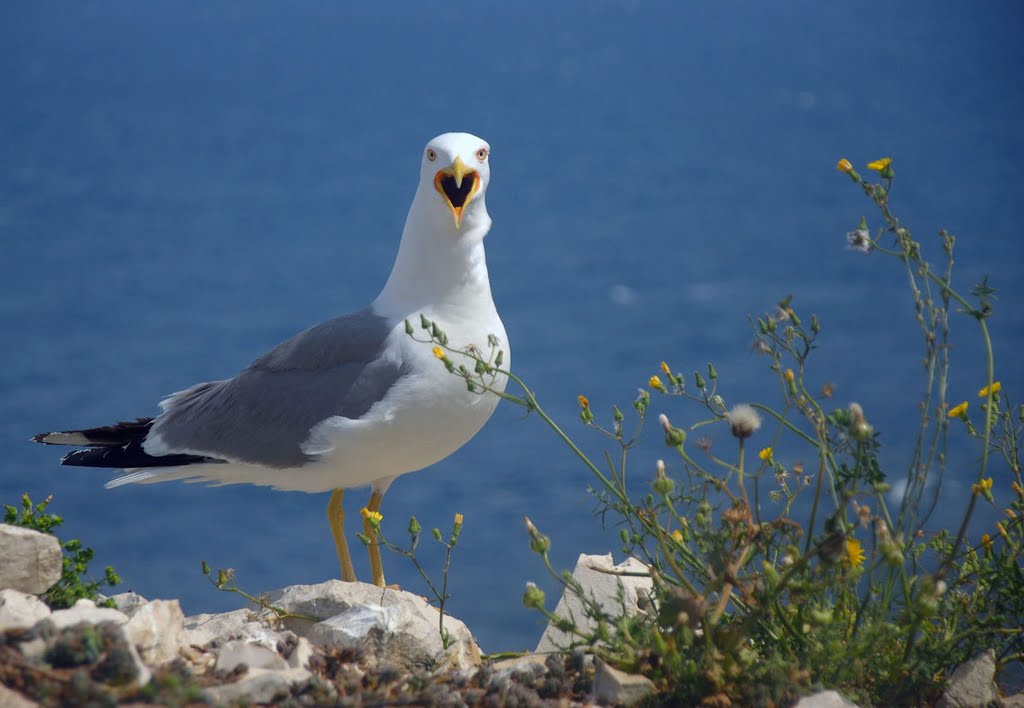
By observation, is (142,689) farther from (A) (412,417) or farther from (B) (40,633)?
(A) (412,417)

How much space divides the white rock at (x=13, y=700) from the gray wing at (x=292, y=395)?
140cm

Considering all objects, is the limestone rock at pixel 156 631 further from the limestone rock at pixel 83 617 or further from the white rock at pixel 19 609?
the white rock at pixel 19 609

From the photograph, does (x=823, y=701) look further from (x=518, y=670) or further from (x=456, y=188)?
(x=456, y=188)

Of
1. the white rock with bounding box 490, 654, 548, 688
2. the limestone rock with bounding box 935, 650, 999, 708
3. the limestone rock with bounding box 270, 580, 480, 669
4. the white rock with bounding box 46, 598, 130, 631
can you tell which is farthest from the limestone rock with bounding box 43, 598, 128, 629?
the limestone rock with bounding box 935, 650, 999, 708

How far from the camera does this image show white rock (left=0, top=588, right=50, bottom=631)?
6.86 ft

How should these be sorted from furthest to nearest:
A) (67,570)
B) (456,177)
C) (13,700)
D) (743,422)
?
(456,177) < (67,570) < (743,422) < (13,700)

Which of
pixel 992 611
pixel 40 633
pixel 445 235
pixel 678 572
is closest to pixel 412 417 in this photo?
pixel 445 235

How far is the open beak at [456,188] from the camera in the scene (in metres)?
2.99

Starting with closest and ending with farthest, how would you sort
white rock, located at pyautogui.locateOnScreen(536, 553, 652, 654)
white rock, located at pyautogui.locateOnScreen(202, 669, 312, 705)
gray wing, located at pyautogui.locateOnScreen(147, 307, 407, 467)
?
white rock, located at pyautogui.locateOnScreen(202, 669, 312, 705) → white rock, located at pyautogui.locateOnScreen(536, 553, 652, 654) → gray wing, located at pyautogui.locateOnScreen(147, 307, 407, 467)

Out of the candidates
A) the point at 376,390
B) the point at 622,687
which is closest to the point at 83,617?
the point at 622,687

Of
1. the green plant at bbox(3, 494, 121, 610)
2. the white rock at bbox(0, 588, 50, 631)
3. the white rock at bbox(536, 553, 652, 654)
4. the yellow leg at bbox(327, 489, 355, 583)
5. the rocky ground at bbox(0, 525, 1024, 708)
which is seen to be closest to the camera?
the rocky ground at bbox(0, 525, 1024, 708)

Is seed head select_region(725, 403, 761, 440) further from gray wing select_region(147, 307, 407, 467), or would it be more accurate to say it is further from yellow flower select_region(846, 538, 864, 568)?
gray wing select_region(147, 307, 407, 467)

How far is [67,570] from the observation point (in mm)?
2670

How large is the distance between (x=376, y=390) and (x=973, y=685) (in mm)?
1582
